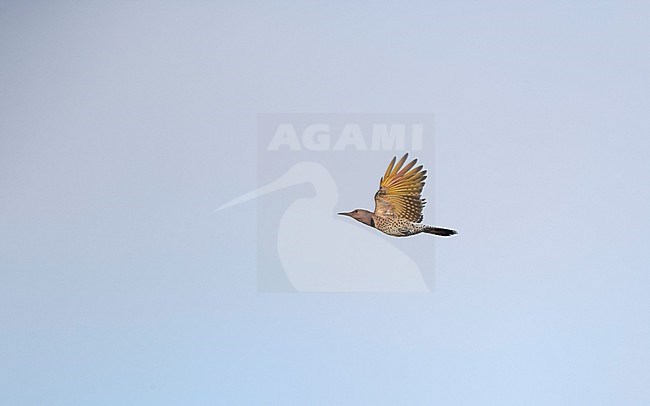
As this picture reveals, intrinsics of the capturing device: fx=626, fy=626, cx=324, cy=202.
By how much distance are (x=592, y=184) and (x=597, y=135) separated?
163mm

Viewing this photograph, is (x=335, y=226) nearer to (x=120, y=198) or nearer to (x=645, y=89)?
(x=120, y=198)

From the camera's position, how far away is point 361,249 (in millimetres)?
2041

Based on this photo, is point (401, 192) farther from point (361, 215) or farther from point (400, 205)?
point (361, 215)

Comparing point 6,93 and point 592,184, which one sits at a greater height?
point 6,93

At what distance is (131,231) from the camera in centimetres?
204

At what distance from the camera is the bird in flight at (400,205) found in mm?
2031

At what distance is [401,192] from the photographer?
6.69 ft

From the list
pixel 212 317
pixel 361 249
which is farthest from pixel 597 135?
pixel 212 317

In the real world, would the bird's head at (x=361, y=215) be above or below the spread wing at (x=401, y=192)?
below

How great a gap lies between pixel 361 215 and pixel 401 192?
0.49ft

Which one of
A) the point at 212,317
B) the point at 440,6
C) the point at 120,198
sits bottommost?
the point at 212,317

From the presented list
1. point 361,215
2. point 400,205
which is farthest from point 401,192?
point 361,215

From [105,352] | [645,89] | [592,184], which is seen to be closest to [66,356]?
[105,352]

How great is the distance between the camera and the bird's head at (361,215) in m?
2.05
